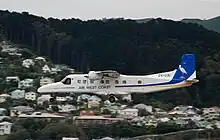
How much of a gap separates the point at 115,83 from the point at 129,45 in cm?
11480

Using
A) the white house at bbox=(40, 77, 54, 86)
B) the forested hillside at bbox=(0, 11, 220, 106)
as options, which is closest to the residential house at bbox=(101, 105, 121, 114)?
the forested hillside at bbox=(0, 11, 220, 106)

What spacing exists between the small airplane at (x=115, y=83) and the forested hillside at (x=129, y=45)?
248ft

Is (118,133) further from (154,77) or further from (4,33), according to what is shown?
(4,33)

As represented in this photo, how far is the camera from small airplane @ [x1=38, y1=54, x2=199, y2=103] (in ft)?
161

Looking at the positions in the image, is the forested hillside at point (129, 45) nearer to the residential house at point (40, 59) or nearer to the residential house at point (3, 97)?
the residential house at point (40, 59)

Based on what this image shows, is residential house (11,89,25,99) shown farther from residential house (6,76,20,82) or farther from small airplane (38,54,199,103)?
small airplane (38,54,199,103)

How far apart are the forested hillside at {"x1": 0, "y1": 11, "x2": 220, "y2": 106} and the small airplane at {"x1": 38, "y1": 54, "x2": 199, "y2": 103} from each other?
7551cm

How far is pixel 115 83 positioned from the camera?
162ft

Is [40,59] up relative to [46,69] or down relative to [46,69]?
up

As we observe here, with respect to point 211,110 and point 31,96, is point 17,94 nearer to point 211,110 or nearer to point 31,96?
point 31,96

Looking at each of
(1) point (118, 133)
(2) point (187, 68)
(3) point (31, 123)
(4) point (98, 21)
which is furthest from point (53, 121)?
(4) point (98, 21)

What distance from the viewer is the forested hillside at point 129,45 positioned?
132875mm

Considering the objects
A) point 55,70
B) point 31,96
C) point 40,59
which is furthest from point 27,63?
point 31,96

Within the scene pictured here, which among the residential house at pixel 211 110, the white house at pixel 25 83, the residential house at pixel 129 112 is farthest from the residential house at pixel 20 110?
the residential house at pixel 211 110
